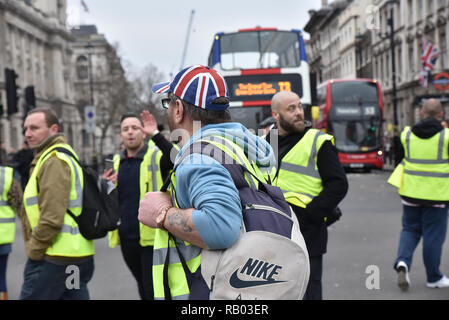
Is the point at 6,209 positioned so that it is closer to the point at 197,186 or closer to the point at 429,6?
the point at 197,186

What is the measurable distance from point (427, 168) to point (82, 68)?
324 feet

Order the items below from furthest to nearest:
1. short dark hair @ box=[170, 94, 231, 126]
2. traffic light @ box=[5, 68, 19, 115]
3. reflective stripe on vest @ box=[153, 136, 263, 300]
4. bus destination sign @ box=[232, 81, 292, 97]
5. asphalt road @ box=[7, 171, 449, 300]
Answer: bus destination sign @ box=[232, 81, 292, 97] → traffic light @ box=[5, 68, 19, 115] → asphalt road @ box=[7, 171, 449, 300] → short dark hair @ box=[170, 94, 231, 126] → reflective stripe on vest @ box=[153, 136, 263, 300]

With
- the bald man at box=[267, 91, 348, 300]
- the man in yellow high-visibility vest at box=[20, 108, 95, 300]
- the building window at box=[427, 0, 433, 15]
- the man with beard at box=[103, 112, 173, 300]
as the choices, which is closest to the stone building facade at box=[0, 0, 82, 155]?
the building window at box=[427, 0, 433, 15]

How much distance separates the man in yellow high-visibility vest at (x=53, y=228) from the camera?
382 cm

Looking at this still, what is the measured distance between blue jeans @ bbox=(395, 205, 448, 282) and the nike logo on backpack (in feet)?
14.4

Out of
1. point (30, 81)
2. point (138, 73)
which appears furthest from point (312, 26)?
point (30, 81)

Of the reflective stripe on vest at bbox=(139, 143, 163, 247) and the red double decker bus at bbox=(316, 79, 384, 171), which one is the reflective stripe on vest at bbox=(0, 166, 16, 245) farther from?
the red double decker bus at bbox=(316, 79, 384, 171)

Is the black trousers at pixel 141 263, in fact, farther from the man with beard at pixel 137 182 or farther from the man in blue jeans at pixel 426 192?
the man in blue jeans at pixel 426 192

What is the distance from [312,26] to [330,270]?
7530cm

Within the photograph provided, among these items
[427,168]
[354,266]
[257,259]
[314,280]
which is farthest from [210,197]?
[354,266]

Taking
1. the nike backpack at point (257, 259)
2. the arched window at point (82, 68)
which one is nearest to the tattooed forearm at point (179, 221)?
the nike backpack at point (257, 259)

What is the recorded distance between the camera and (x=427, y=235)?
19.8 feet

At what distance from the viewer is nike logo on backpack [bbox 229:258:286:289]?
2.04 metres

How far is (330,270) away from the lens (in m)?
7.03
